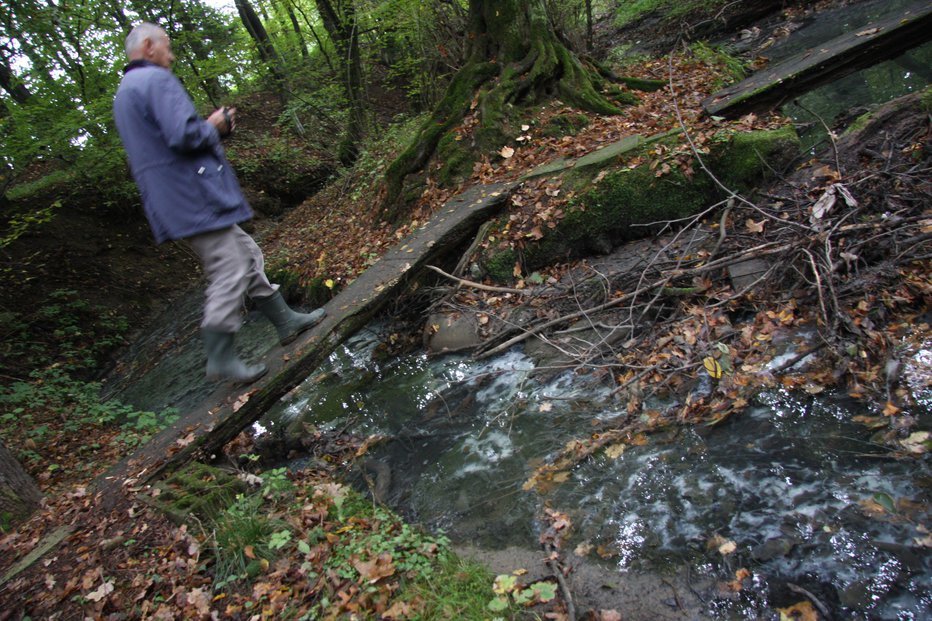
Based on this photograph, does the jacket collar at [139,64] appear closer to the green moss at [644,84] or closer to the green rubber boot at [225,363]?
the green rubber boot at [225,363]

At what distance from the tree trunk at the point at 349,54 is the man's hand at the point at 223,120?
7881 mm

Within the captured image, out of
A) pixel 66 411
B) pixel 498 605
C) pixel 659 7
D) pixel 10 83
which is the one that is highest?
pixel 10 83

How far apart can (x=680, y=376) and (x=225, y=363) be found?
3.31m

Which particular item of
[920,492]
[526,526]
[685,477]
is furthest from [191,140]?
[920,492]

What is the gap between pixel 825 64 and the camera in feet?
20.1

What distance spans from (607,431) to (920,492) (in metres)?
1.55

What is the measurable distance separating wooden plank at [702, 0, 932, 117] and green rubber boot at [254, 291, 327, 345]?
485 cm

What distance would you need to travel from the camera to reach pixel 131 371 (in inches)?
318

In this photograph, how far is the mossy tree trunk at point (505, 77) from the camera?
7098mm

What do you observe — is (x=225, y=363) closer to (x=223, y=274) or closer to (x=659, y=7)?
(x=223, y=274)

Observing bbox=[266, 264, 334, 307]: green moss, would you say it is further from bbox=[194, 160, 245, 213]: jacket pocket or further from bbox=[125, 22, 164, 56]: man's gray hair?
bbox=[125, 22, 164, 56]: man's gray hair

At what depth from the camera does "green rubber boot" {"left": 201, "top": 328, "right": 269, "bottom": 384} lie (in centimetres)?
375

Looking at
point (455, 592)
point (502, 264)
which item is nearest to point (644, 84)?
point (502, 264)

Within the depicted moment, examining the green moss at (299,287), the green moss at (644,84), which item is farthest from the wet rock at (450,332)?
the green moss at (644,84)
